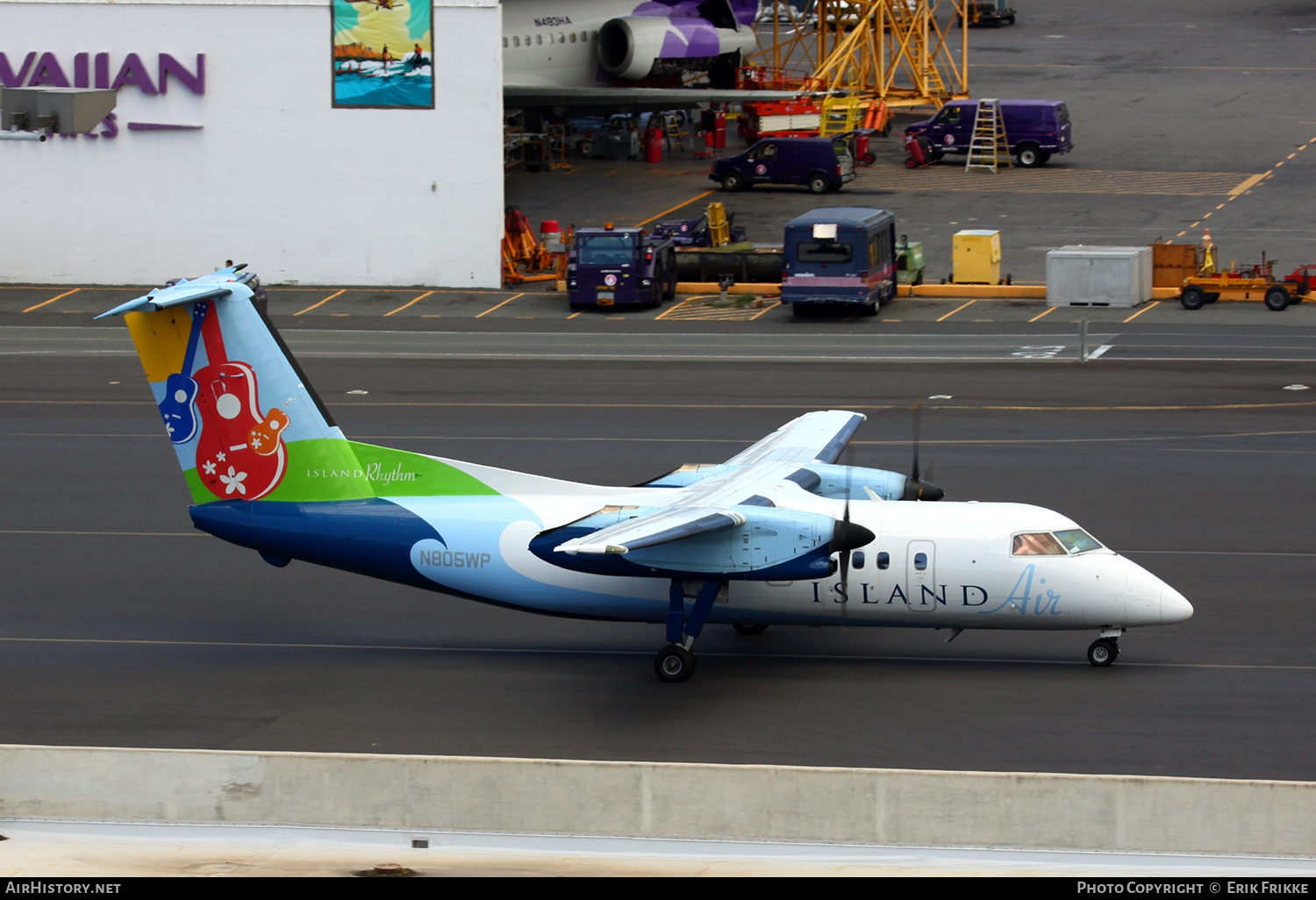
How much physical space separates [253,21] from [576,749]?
144ft

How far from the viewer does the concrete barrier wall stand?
14.2m

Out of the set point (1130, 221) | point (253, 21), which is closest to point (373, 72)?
point (253, 21)

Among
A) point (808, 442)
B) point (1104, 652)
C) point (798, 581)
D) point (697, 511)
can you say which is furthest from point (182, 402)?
point (1104, 652)

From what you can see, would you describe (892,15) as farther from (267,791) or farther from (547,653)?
(267,791)

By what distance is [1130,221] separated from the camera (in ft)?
191

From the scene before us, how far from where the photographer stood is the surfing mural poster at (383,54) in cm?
5491

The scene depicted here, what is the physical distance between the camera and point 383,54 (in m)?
55.4

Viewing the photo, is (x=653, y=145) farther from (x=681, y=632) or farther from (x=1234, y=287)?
(x=681, y=632)

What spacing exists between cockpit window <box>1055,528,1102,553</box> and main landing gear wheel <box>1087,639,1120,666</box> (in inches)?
50.5

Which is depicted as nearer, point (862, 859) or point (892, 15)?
point (862, 859)

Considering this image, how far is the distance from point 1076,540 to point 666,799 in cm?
858

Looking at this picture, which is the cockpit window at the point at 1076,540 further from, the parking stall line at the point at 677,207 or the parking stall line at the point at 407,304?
the parking stall line at the point at 677,207

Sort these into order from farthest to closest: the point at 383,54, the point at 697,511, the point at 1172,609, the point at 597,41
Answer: the point at 597,41 < the point at 383,54 < the point at 1172,609 < the point at 697,511

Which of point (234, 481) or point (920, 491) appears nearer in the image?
point (234, 481)
